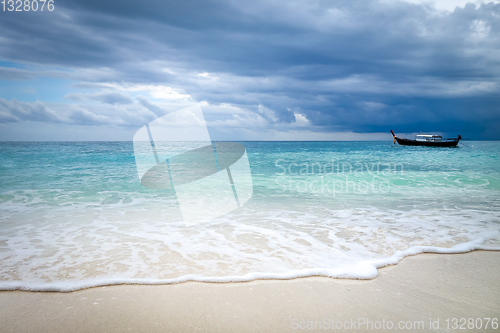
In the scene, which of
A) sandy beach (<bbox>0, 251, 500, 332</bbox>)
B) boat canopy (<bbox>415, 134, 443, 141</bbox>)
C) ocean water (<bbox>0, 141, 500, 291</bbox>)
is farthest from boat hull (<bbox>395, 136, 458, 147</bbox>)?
sandy beach (<bbox>0, 251, 500, 332</bbox>)

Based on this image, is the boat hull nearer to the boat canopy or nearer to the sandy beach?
the boat canopy

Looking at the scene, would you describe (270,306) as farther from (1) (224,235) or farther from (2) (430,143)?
(2) (430,143)

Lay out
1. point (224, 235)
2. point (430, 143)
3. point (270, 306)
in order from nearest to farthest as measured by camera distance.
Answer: point (270, 306) → point (224, 235) → point (430, 143)

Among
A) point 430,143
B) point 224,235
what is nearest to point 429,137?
point 430,143

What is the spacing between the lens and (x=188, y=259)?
3.55 metres

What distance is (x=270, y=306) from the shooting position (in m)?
2.49

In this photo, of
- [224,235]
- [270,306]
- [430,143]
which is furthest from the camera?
[430,143]

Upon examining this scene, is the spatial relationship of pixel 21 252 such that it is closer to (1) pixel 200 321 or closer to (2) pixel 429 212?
(1) pixel 200 321

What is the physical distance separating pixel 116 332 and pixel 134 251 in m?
1.76

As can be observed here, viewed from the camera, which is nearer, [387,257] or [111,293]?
[111,293]

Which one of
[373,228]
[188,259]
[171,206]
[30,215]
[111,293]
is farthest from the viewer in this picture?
[171,206]

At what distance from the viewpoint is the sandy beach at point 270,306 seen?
2.24m

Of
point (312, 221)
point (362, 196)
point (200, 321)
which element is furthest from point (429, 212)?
point (200, 321)

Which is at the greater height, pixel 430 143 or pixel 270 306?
pixel 430 143
